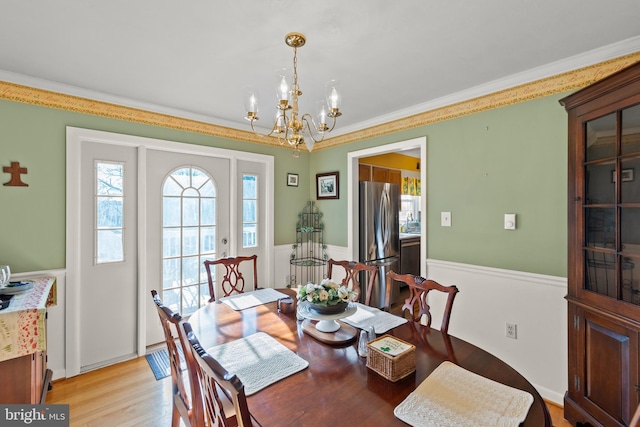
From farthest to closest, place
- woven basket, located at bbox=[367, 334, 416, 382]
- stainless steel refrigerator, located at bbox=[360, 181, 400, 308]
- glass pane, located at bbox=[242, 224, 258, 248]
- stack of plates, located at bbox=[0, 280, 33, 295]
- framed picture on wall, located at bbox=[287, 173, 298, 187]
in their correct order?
framed picture on wall, located at bbox=[287, 173, 298, 187] → stainless steel refrigerator, located at bbox=[360, 181, 400, 308] → glass pane, located at bbox=[242, 224, 258, 248] → stack of plates, located at bbox=[0, 280, 33, 295] → woven basket, located at bbox=[367, 334, 416, 382]

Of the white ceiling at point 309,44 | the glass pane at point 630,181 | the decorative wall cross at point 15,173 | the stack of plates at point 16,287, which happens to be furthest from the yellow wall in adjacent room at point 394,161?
the stack of plates at point 16,287

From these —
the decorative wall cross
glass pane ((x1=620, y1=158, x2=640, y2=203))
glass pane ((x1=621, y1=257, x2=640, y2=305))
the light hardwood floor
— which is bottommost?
the light hardwood floor

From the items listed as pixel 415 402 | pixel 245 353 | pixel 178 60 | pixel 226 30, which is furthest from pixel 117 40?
pixel 415 402

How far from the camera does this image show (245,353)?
136cm

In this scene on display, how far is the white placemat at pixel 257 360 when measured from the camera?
116 cm

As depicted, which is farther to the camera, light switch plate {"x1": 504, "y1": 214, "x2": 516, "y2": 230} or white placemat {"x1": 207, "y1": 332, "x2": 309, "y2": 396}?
light switch plate {"x1": 504, "y1": 214, "x2": 516, "y2": 230}

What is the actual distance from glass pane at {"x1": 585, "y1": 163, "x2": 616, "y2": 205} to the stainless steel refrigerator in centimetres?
222

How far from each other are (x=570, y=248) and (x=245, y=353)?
196cm

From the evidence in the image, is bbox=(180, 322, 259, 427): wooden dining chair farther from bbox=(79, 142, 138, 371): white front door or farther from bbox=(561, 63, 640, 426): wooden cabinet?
bbox=(79, 142, 138, 371): white front door

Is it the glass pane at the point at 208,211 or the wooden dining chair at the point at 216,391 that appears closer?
the wooden dining chair at the point at 216,391

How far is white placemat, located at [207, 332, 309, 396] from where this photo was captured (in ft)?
3.79

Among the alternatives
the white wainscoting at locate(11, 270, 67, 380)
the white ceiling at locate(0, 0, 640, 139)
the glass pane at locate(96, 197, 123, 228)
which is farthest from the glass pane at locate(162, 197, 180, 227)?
the white ceiling at locate(0, 0, 640, 139)

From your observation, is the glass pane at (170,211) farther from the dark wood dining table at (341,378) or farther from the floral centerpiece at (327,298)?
the floral centerpiece at (327,298)

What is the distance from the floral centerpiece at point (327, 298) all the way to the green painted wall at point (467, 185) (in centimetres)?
151
